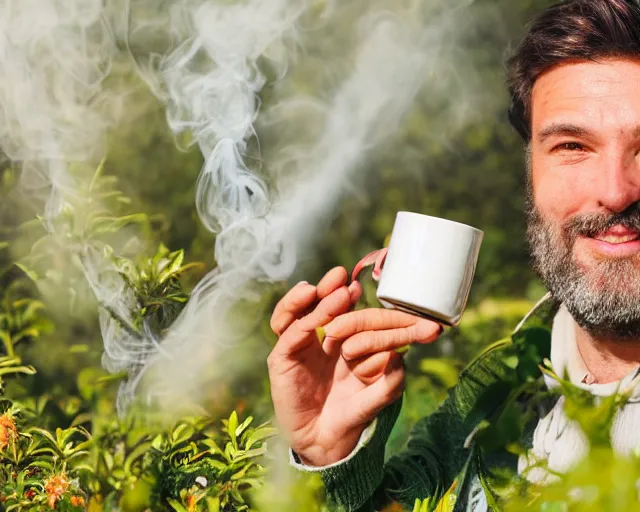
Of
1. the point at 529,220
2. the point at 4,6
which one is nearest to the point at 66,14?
the point at 4,6

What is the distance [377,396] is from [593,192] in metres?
0.53

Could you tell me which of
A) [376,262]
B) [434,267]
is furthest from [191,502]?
[434,267]

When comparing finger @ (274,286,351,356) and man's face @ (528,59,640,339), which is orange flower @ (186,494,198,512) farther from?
man's face @ (528,59,640,339)

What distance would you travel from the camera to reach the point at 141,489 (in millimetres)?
1575

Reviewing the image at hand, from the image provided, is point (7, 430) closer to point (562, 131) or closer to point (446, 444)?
point (446, 444)

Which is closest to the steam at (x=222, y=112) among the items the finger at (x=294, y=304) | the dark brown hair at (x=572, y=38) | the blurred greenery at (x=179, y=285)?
the blurred greenery at (x=179, y=285)

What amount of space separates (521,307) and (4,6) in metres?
1.40

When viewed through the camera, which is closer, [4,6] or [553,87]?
[553,87]

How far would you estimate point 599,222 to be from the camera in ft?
4.36

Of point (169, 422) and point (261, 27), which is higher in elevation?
point (261, 27)

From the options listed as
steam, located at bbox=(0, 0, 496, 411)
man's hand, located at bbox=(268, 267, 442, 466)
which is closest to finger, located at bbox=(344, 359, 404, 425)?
man's hand, located at bbox=(268, 267, 442, 466)

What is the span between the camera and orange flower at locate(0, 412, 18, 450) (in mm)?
1746

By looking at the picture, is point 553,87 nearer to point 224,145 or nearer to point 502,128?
point 502,128

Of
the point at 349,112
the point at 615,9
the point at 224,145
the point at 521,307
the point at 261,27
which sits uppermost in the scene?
the point at 615,9
